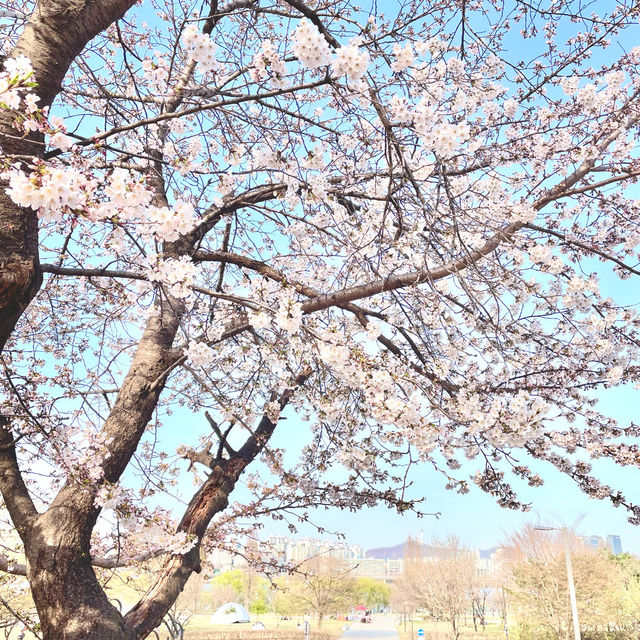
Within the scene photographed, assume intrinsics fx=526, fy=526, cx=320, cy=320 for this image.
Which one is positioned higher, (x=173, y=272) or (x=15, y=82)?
(x=15, y=82)

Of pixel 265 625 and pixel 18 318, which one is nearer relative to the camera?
pixel 18 318

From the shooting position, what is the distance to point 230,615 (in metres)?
39.2

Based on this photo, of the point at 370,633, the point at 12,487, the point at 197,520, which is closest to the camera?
the point at 12,487

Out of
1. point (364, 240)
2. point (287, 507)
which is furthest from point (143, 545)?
point (364, 240)

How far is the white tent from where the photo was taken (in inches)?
1508

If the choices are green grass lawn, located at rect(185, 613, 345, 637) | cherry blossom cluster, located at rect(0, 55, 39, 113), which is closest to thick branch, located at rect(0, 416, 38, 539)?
cherry blossom cluster, located at rect(0, 55, 39, 113)

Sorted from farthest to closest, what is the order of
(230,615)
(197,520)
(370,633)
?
1. (230,615)
2. (370,633)
3. (197,520)

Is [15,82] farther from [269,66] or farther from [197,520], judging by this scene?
[197,520]

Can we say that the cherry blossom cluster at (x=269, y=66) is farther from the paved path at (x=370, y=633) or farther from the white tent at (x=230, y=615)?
the white tent at (x=230, y=615)

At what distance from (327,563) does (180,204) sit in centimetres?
3117

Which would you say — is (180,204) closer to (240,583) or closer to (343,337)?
(343,337)

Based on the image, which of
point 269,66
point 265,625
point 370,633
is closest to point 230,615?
point 265,625

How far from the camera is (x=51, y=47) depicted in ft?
7.75

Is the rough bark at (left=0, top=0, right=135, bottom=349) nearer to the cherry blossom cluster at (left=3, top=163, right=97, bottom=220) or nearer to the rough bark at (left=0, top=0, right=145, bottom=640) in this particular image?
the rough bark at (left=0, top=0, right=145, bottom=640)
